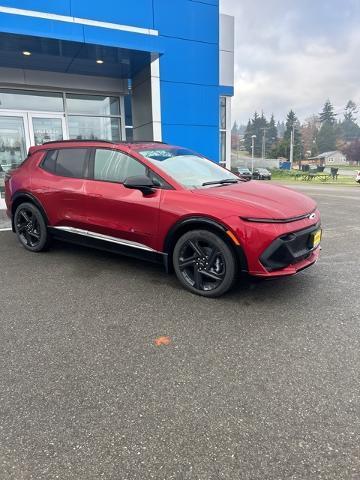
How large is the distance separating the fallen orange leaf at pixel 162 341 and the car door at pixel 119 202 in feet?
4.50

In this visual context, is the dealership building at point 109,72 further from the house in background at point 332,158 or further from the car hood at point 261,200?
the house in background at point 332,158

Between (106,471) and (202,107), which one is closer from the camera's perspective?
(106,471)

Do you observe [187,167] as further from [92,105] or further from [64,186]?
[92,105]

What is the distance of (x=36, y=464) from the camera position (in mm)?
1811

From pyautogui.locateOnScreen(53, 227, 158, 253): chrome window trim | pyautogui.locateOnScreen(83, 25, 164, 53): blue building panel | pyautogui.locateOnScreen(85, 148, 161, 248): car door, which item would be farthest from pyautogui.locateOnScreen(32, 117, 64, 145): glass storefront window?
pyautogui.locateOnScreen(85, 148, 161, 248): car door

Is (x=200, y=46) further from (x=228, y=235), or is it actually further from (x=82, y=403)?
(x=82, y=403)

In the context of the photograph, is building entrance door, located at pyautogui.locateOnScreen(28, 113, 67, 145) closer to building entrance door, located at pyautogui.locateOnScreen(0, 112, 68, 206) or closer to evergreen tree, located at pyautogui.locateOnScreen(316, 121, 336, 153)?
building entrance door, located at pyautogui.locateOnScreen(0, 112, 68, 206)

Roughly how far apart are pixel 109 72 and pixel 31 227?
6253mm

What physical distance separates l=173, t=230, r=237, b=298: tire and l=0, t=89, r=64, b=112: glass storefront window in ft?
27.0

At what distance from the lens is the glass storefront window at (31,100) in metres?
9.70

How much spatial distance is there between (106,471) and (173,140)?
28.6 ft

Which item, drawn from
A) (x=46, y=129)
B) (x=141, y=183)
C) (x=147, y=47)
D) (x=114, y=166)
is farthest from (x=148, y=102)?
(x=141, y=183)

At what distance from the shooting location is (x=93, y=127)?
35.8 feet

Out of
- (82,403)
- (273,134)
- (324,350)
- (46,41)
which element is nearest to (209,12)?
(46,41)
